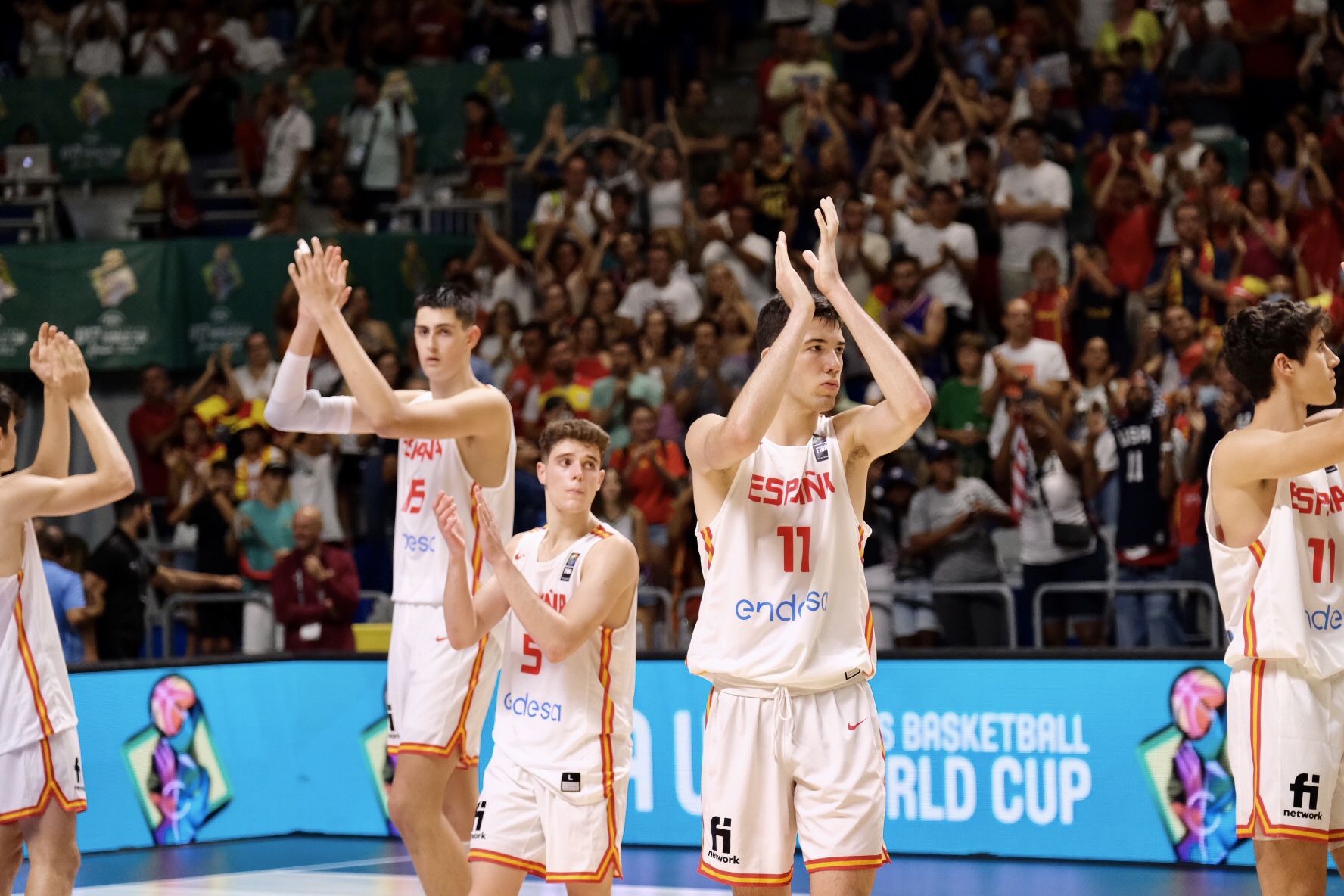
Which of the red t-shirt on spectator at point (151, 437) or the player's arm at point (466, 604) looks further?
the red t-shirt on spectator at point (151, 437)

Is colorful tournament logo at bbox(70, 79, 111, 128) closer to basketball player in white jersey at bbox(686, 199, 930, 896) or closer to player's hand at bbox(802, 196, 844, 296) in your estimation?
basketball player in white jersey at bbox(686, 199, 930, 896)

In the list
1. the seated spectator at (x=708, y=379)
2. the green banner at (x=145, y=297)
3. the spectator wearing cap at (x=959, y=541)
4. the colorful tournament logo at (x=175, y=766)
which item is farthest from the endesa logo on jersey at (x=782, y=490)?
the green banner at (x=145, y=297)

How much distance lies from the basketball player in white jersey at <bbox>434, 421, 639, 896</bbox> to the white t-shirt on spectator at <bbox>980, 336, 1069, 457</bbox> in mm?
6487

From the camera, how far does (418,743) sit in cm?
746

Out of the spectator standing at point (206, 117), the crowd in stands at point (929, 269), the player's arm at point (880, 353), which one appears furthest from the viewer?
the spectator standing at point (206, 117)

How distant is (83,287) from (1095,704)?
10.7m

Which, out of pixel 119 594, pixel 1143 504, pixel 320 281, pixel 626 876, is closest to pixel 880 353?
pixel 320 281

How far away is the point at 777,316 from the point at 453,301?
2250mm

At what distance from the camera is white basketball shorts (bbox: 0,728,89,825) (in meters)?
6.64

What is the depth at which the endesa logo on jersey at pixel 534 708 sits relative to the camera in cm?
664

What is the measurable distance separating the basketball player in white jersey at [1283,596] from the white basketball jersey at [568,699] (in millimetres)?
2106

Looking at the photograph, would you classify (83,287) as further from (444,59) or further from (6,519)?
(6,519)

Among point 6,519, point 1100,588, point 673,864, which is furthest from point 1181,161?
point 6,519

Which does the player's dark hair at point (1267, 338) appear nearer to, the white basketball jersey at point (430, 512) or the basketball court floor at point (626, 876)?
the white basketball jersey at point (430, 512)
